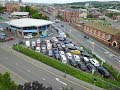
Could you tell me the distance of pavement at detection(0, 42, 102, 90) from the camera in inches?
1833

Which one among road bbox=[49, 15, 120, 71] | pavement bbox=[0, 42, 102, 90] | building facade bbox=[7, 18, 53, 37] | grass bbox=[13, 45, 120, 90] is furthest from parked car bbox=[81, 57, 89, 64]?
building facade bbox=[7, 18, 53, 37]

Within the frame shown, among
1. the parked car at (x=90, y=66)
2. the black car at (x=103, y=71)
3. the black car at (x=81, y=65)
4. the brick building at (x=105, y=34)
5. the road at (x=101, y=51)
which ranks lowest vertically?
the road at (x=101, y=51)

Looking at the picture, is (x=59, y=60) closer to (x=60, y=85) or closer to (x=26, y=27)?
(x=60, y=85)

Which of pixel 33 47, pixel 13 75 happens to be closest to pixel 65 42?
pixel 33 47

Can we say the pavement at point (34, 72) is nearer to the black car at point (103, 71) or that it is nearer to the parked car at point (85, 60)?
the black car at point (103, 71)

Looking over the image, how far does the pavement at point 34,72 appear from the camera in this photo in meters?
46.6

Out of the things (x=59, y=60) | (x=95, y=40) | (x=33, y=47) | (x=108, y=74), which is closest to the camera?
(x=108, y=74)

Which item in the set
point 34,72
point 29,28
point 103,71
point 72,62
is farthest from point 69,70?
point 29,28

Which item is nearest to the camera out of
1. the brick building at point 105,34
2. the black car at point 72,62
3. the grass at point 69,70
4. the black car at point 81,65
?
the grass at point 69,70

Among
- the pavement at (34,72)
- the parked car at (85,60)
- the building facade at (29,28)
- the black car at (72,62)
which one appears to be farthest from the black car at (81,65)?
the building facade at (29,28)

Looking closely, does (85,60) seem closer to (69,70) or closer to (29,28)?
(69,70)

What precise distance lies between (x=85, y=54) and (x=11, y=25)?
43.1m

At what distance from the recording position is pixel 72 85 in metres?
46.3

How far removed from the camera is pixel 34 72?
51812 mm
